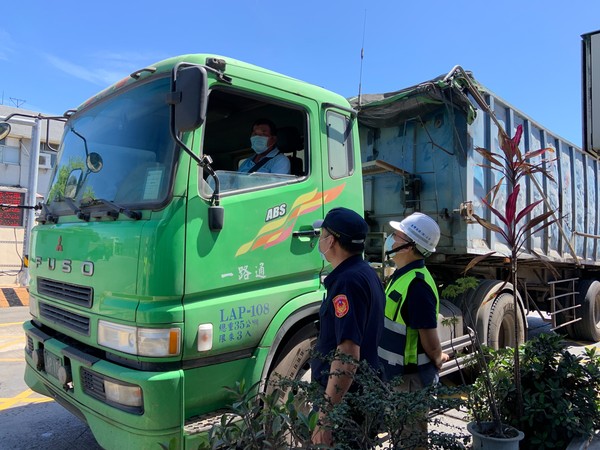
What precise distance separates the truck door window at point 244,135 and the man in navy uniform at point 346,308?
0.81m

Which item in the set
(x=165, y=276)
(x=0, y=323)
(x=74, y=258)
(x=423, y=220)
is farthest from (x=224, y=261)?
(x=0, y=323)

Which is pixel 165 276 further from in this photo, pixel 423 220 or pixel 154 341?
pixel 423 220

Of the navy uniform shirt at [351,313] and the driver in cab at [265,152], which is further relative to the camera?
the driver in cab at [265,152]

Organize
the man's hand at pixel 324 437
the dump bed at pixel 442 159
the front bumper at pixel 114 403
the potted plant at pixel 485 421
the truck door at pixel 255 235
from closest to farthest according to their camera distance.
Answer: the man's hand at pixel 324 437, the potted plant at pixel 485 421, the front bumper at pixel 114 403, the truck door at pixel 255 235, the dump bed at pixel 442 159

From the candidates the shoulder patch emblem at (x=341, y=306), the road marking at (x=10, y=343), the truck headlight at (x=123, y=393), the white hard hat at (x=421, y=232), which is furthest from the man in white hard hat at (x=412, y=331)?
the road marking at (x=10, y=343)

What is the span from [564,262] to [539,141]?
5.72ft

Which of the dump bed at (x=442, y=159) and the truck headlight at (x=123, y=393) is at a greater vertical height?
the dump bed at (x=442, y=159)

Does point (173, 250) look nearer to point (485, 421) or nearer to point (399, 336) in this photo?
point (399, 336)

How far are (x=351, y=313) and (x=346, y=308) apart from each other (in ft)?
0.10

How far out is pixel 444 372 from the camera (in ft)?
14.0

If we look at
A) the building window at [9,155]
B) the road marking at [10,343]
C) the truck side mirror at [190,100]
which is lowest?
the road marking at [10,343]

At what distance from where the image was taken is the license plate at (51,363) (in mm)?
2910

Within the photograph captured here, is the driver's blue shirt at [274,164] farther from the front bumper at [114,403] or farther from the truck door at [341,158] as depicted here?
the front bumper at [114,403]

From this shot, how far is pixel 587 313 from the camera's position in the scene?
291 inches
